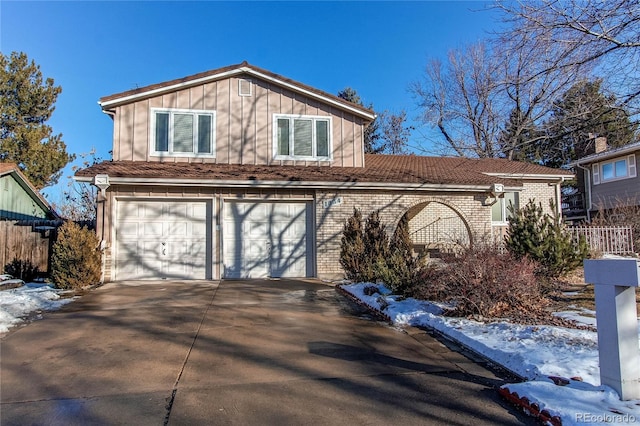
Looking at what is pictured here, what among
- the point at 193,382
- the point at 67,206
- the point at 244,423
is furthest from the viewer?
the point at 67,206

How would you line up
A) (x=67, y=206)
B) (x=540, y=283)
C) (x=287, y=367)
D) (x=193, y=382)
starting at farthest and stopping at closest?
1. (x=67, y=206)
2. (x=540, y=283)
3. (x=287, y=367)
4. (x=193, y=382)

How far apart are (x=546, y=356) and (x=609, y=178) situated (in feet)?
80.1

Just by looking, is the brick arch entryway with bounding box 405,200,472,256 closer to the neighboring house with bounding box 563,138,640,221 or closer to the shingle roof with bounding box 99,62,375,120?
the shingle roof with bounding box 99,62,375,120

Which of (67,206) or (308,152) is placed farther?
(67,206)

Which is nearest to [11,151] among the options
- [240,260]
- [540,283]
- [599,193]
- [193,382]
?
[240,260]

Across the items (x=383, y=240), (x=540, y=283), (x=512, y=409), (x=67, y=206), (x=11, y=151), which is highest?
(x=11, y=151)

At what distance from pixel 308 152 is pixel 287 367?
9800 mm

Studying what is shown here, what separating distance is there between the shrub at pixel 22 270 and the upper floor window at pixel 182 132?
4.60 meters

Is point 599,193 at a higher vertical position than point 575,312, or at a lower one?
higher

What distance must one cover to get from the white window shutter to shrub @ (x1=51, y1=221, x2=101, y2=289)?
84.5 ft

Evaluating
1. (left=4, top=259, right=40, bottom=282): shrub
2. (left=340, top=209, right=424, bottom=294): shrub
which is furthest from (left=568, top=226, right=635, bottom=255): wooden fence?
(left=4, top=259, right=40, bottom=282): shrub

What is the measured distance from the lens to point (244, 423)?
10.8 feet

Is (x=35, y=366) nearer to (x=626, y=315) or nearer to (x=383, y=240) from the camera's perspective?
(x=626, y=315)

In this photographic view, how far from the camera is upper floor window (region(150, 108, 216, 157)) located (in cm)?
1281
